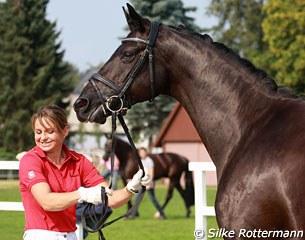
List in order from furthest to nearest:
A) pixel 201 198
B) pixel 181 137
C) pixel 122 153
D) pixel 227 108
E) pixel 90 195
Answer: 1. pixel 181 137
2. pixel 122 153
3. pixel 201 198
4. pixel 227 108
5. pixel 90 195

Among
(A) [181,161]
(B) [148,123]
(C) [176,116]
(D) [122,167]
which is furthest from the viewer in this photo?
(B) [148,123]

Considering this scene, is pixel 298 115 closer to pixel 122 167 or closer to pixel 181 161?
pixel 122 167

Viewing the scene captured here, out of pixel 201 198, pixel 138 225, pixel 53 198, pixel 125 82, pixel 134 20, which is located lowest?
pixel 138 225

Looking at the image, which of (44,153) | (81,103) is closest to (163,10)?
(81,103)

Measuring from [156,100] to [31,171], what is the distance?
126 feet

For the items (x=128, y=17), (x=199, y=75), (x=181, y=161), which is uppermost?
(x=128, y=17)

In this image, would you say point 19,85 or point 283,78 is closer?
point 283,78

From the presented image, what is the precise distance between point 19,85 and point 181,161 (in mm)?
31828

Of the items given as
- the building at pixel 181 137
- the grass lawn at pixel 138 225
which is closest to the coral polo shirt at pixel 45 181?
the grass lawn at pixel 138 225

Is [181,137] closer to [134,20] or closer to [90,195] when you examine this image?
[134,20]

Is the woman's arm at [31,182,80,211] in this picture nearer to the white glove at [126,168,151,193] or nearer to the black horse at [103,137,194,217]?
the white glove at [126,168,151,193]

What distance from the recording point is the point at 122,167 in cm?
1789

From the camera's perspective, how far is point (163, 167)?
63.4ft

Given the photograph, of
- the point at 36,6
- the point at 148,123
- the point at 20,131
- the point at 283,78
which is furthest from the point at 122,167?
the point at 36,6
